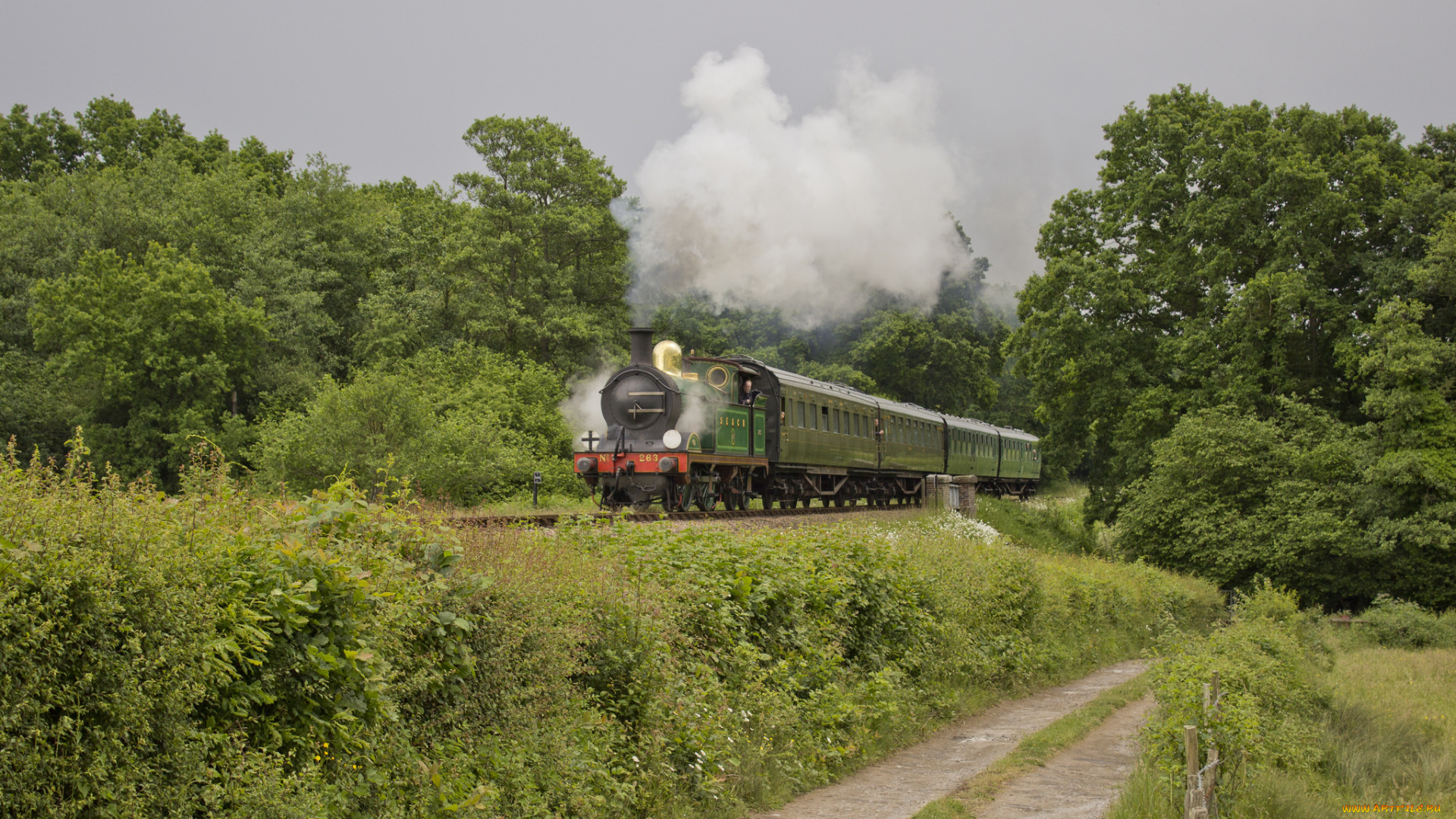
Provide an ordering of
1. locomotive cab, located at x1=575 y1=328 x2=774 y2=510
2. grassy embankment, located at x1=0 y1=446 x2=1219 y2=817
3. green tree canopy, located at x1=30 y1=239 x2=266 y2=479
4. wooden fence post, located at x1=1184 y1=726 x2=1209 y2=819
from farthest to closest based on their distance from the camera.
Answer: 1. green tree canopy, located at x1=30 y1=239 x2=266 y2=479
2. locomotive cab, located at x1=575 y1=328 x2=774 y2=510
3. wooden fence post, located at x1=1184 y1=726 x2=1209 y2=819
4. grassy embankment, located at x1=0 y1=446 x2=1219 y2=817

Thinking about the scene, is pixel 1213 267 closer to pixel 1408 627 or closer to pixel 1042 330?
pixel 1042 330

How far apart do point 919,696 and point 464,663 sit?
830cm

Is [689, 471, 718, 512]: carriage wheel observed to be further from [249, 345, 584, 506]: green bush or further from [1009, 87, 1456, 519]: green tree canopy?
[1009, 87, 1456, 519]: green tree canopy

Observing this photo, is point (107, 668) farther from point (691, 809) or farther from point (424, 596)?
point (691, 809)

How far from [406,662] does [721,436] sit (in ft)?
52.1

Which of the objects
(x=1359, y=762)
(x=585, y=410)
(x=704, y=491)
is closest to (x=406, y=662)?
(x=1359, y=762)

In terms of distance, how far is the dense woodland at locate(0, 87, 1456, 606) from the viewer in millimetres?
29703

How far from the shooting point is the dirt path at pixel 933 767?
931 cm

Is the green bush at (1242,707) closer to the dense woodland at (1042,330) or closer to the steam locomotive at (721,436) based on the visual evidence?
the steam locomotive at (721,436)

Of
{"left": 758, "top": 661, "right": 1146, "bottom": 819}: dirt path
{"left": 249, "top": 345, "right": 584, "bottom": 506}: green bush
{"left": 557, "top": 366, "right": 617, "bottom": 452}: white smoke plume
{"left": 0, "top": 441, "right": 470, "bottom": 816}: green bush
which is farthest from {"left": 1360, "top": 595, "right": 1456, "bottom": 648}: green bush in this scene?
{"left": 0, "top": 441, "right": 470, "bottom": 816}: green bush

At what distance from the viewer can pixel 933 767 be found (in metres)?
11.3

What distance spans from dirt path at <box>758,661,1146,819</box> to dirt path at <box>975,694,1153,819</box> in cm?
55

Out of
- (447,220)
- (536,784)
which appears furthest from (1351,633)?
(447,220)

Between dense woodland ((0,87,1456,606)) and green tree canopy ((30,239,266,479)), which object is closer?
dense woodland ((0,87,1456,606))
